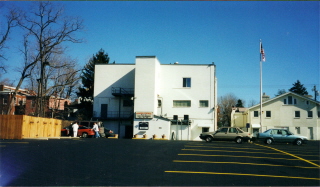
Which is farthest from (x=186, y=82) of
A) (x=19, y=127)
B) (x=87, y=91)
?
(x=19, y=127)

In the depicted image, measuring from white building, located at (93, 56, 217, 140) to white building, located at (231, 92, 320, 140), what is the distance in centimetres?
1513

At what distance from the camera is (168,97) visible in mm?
48469

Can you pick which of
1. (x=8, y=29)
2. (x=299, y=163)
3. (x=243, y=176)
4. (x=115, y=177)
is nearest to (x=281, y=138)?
(x=299, y=163)

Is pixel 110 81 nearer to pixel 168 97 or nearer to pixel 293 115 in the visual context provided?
pixel 168 97

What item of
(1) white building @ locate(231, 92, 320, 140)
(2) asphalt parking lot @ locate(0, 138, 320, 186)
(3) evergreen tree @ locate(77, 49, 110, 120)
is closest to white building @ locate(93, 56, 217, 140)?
(3) evergreen tree @ locate(77, 49, 110, 120)

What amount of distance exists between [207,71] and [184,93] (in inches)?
196

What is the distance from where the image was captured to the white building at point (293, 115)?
55.9 m

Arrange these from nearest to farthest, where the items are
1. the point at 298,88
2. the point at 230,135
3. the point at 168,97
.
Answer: the point at 230,135 → the point at 168,97 → the point at 298,88

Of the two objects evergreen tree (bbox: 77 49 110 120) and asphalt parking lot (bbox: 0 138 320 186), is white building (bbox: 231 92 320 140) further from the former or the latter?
asphalt parking lot (bbox: 0 138 320 186)

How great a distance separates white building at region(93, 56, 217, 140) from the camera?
46.9 metres

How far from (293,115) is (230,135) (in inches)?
1322

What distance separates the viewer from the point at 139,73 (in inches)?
1764

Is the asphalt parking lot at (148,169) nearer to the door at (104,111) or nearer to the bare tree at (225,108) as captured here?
the door at (104,111)

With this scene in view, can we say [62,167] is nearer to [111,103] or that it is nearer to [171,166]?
[171,166]
